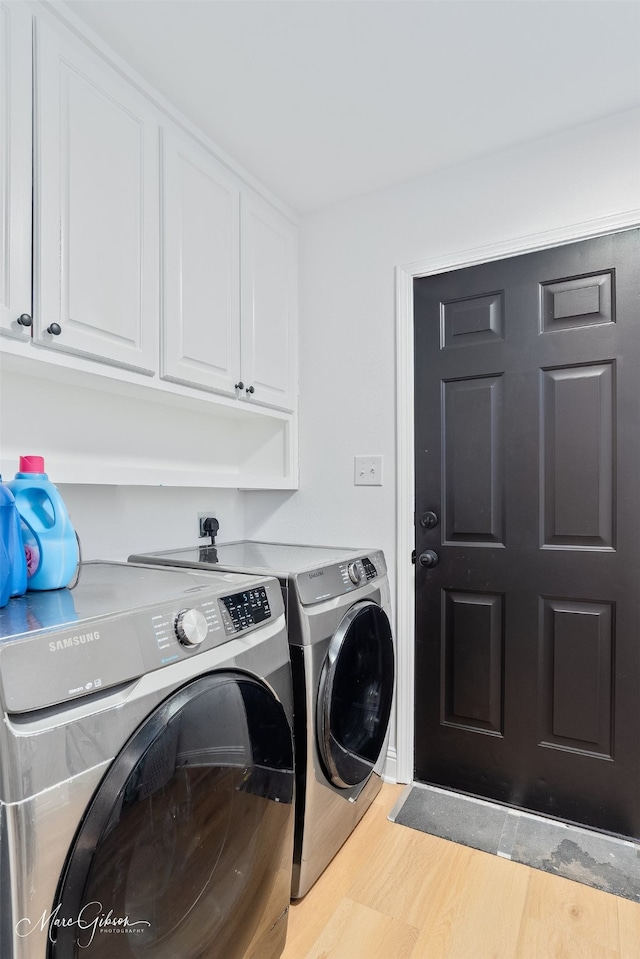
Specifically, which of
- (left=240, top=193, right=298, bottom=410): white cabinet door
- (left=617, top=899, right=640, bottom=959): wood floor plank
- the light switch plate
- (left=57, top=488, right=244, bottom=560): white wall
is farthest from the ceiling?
(left=617, top=899, right=640, bottom=959): wood floor plank

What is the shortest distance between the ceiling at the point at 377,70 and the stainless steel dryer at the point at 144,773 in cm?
148

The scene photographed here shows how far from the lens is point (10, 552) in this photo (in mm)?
1021

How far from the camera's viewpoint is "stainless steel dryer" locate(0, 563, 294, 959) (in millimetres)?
695

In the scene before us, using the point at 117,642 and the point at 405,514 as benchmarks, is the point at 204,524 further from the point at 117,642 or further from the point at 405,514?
the point at 117,642

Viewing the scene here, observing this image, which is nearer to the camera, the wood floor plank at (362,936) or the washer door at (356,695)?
the wood floor plank at (362,936)

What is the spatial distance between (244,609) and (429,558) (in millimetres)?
1014

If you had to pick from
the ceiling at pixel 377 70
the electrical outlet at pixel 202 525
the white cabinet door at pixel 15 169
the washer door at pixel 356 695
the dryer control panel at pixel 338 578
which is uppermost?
the ceiling at pixel 377 70

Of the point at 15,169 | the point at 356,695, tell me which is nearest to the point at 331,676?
the point at 356,695

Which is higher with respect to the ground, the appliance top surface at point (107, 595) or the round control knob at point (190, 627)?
the appliance top surface at point (107, 595)

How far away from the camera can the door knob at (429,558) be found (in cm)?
197

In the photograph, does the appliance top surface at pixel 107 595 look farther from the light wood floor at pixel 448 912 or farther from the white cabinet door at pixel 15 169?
the light wood floor at pixel 448 912

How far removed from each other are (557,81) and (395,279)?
78cm

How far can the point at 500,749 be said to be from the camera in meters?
1.86

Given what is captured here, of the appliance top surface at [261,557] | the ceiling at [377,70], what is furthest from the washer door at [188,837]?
the ceiling at [377,70]
